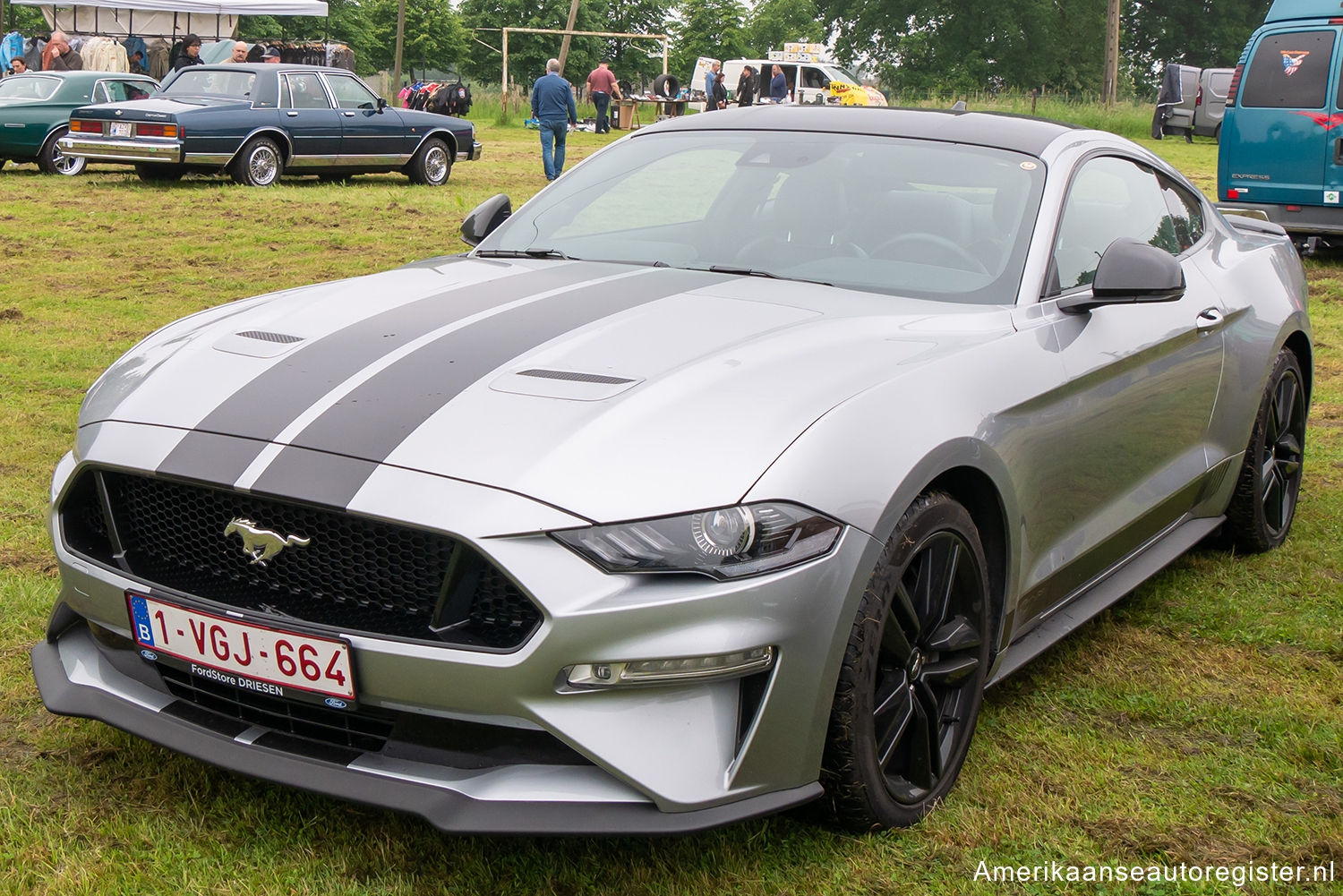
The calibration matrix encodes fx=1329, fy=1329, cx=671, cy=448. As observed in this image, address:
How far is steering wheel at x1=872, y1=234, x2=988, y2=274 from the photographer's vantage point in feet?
11.1

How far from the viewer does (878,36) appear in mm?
67500

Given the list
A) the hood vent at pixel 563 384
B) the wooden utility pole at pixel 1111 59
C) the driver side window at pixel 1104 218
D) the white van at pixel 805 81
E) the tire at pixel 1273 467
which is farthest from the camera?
the white van at pixel 805 81

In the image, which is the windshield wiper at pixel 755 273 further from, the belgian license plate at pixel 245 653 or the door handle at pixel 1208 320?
the belgian license plate at pixel 245 653

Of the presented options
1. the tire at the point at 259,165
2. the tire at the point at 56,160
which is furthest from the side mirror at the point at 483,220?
the tire at the point at 56,160

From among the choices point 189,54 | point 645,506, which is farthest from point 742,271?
point 189,54

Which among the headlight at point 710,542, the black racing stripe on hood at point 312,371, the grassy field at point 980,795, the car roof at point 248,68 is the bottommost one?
the grassy field at point 980,795

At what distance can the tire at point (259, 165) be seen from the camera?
1505 centimetres

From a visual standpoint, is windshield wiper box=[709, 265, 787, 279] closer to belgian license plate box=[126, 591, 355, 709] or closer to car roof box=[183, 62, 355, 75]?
belgian license plate box=[126, 591, 355, 709]

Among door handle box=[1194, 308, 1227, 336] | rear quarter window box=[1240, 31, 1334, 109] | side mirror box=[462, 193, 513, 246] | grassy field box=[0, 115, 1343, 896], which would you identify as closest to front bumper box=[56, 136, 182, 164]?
grassy field box=[0, 115, 1343, 896]

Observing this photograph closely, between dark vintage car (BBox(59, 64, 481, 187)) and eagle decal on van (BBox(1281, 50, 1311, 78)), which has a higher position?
eagle decal on van (BBox(1281, 50, 1311, 78))

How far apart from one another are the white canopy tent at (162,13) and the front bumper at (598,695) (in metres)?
24.6

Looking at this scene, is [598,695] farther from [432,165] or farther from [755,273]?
[432,165]

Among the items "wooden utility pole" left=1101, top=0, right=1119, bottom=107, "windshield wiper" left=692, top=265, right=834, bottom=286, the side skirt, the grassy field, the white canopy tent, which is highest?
"wooden utility pole" left=1101, top=0, right=1119, bottom=107

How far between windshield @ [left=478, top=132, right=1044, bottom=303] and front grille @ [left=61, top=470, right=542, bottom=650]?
4.92 feet
